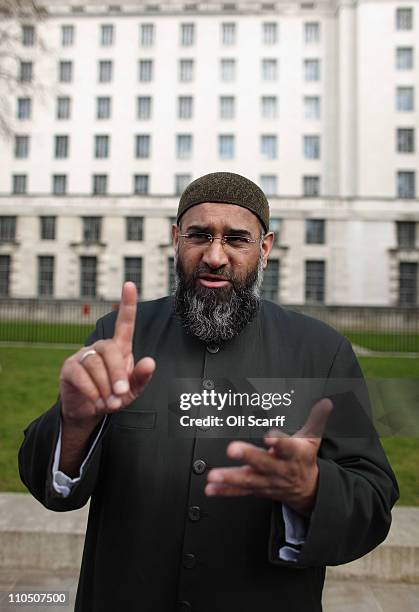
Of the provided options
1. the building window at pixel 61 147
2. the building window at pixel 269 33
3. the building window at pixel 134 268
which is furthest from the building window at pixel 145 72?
the building window at pixel 134 268

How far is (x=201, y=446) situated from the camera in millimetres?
1460

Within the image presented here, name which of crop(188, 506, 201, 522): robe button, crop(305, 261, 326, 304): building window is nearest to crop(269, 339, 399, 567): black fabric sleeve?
crop(188, 506, 201, 522): robe button

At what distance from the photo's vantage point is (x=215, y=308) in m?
1.63

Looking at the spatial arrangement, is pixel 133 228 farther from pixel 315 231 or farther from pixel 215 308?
pixel 215 308

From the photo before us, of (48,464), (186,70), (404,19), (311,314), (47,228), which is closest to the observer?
(48,464)

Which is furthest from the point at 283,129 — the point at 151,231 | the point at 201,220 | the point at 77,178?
the point at 201,220

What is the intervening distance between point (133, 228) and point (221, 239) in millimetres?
34203

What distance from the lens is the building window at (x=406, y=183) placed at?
34219 millimetres

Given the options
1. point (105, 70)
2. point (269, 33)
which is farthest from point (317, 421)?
point (105, 70)

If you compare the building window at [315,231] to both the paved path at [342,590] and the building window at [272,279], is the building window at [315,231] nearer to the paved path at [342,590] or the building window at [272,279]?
the building window at [272,279]

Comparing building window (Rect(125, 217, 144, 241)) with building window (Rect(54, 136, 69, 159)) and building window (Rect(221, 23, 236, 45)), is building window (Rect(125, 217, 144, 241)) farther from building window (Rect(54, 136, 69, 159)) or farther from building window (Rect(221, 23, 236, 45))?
building window (Rect(221, 23, 236, 45))

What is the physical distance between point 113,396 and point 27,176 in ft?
133

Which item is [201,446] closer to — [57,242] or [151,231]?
[151,231]

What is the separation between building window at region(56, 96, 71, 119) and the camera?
37.2 m
